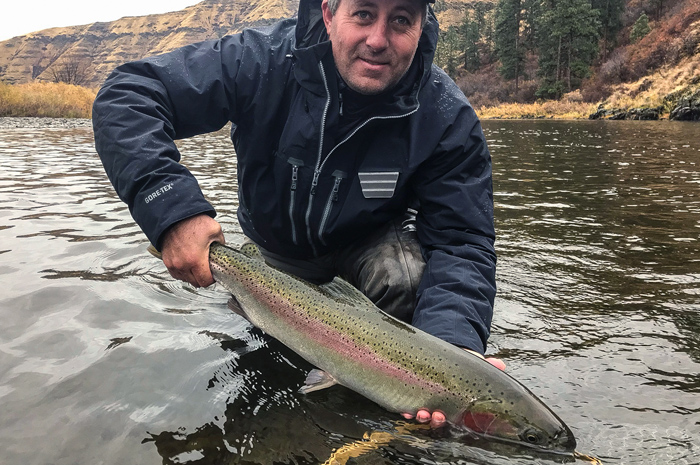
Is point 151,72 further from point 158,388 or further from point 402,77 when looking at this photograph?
point 158,388

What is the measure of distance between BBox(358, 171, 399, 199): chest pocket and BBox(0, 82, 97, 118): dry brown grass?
98.8 feet

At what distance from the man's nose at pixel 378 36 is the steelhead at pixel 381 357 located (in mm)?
1305

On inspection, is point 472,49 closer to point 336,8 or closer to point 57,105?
point 57,105

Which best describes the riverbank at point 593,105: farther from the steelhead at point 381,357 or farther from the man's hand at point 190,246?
the man's hand at point 190,246

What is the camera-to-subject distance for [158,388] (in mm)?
2635

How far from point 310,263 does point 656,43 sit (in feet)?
161

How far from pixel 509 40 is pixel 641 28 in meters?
14.4

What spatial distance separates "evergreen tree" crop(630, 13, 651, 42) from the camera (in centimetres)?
4628

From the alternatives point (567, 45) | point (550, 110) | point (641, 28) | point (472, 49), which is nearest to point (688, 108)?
point (550, 110)

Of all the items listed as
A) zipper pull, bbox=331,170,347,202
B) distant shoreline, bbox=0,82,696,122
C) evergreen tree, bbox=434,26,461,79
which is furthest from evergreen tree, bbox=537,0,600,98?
zipper pull, bbox=331,170,347,202

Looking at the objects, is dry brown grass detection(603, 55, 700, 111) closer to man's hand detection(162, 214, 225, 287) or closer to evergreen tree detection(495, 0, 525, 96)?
evergreen tree detection(495, 0, 525, 96)

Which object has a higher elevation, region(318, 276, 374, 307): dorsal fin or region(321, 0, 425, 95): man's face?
region(321, 0, 425, 95): man's face

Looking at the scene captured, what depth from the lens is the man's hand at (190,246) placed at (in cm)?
241

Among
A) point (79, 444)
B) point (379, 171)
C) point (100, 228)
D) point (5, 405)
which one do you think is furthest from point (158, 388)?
point (100, 228)
